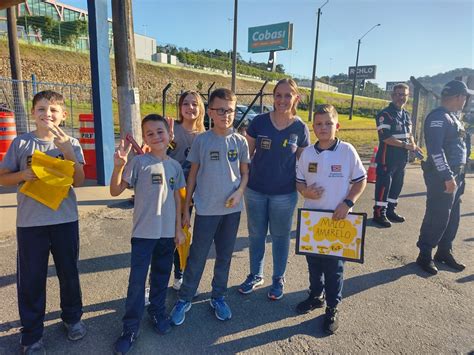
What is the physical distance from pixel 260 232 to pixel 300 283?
822 millimetres

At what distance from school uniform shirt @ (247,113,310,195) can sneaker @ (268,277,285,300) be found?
0.88 meters

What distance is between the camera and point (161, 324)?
270 cm

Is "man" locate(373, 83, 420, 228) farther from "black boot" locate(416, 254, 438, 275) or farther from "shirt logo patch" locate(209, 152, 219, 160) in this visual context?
"shirt logo patch" locate(209, 152, 219, 160)

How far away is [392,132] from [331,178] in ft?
10.4

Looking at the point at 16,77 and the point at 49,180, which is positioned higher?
the point at 16,77

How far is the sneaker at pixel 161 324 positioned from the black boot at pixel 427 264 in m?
2.98

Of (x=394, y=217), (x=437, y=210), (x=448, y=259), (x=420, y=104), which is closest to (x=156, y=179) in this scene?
(x=437, y=210)

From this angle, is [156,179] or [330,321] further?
[330,321]

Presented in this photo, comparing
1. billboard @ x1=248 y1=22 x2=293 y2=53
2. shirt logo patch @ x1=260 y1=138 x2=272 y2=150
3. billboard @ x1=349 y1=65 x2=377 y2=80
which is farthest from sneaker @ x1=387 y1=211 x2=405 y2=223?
billboard @ x1=349 y1=65 x2=377 y2=80

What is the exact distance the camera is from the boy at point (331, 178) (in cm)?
280

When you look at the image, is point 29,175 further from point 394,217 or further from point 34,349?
point 394,217

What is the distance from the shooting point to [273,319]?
2967 millimetres

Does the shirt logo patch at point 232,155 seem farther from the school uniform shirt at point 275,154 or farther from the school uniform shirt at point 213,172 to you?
the school uniform shirt at point 275,154

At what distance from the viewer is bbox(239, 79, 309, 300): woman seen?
303cm
